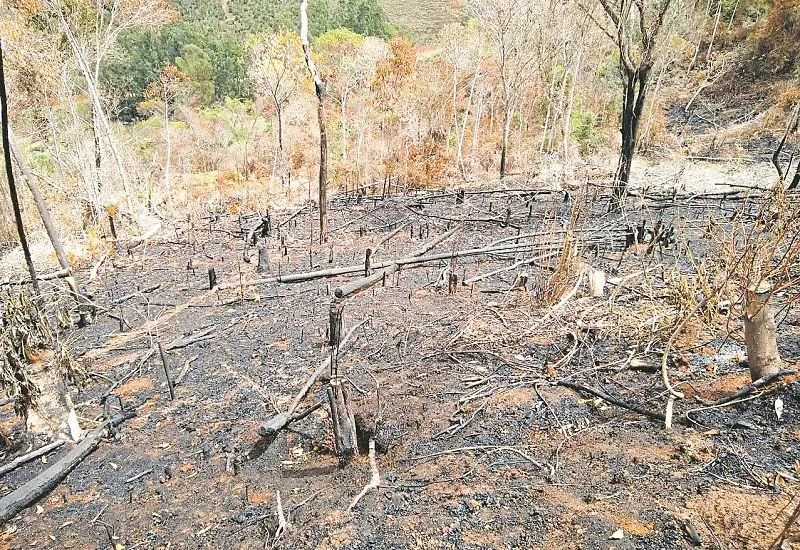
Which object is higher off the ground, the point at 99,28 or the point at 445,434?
the point at 99,28

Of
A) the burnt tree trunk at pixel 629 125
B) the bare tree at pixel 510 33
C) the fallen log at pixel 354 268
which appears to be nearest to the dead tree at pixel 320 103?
the fallen log at pixel 354 268

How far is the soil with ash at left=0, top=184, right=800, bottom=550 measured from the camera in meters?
2.30

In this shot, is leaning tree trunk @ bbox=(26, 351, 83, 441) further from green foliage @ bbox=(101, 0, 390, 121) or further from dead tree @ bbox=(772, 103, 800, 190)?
green foliage @ bbox=(101, 0, 390, 121)

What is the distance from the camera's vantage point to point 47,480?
10.3 ft

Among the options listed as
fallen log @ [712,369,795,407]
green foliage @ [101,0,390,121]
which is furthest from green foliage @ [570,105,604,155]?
green foliage @ [101,0,390,121]

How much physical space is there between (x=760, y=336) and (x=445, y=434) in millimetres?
2094

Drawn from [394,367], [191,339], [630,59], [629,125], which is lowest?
[191,339]

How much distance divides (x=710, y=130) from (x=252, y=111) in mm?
28064

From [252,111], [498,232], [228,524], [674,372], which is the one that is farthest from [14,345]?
[252,111]

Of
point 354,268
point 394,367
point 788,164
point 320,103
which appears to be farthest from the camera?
point 320,103

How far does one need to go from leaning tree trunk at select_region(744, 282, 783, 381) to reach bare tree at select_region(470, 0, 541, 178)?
15128 mm

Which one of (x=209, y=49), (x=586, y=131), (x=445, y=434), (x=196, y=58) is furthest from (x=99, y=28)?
(x=209, y=49)

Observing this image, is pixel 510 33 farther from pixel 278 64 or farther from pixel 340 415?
pixel 340 415

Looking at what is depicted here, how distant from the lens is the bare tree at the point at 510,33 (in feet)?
53.6
